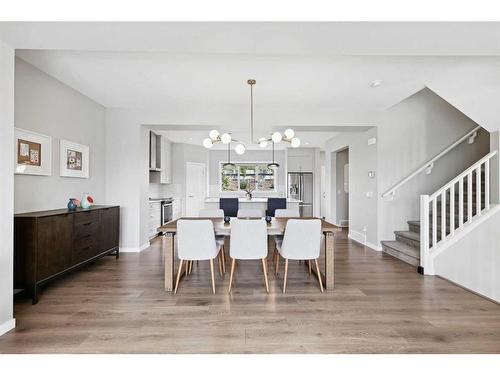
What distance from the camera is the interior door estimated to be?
8906 mm

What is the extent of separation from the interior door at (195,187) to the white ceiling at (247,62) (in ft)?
12.9

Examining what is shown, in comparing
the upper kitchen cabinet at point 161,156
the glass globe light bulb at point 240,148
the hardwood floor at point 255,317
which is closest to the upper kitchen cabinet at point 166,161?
the upper kitchen cabinet at point 161,156

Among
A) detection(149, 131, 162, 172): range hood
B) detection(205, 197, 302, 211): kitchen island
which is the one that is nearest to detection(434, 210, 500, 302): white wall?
detection(205, 197, 302, 211): kitchen island

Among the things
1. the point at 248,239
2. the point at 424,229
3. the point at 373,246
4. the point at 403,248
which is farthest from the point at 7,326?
the point at 373,246

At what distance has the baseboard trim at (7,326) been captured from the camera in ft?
7.10

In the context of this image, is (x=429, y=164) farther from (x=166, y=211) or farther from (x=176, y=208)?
(x=176, y=208)

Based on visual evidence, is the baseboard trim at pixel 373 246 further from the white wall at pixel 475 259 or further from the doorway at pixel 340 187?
the doorway at pixel 340 187

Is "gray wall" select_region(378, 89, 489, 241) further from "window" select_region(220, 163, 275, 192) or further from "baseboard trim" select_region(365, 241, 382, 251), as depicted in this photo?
"window" select_region(220, 163, 275, 192)

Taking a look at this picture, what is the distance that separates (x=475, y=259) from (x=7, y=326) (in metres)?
5.00

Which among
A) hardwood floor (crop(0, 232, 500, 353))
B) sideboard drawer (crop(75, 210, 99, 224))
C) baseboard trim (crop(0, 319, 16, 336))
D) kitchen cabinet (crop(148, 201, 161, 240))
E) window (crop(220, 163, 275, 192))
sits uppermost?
window (crop(220, 163, 275, 192))

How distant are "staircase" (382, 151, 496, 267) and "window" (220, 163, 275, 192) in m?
5.42

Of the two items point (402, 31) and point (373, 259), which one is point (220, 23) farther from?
point (373, 259)
